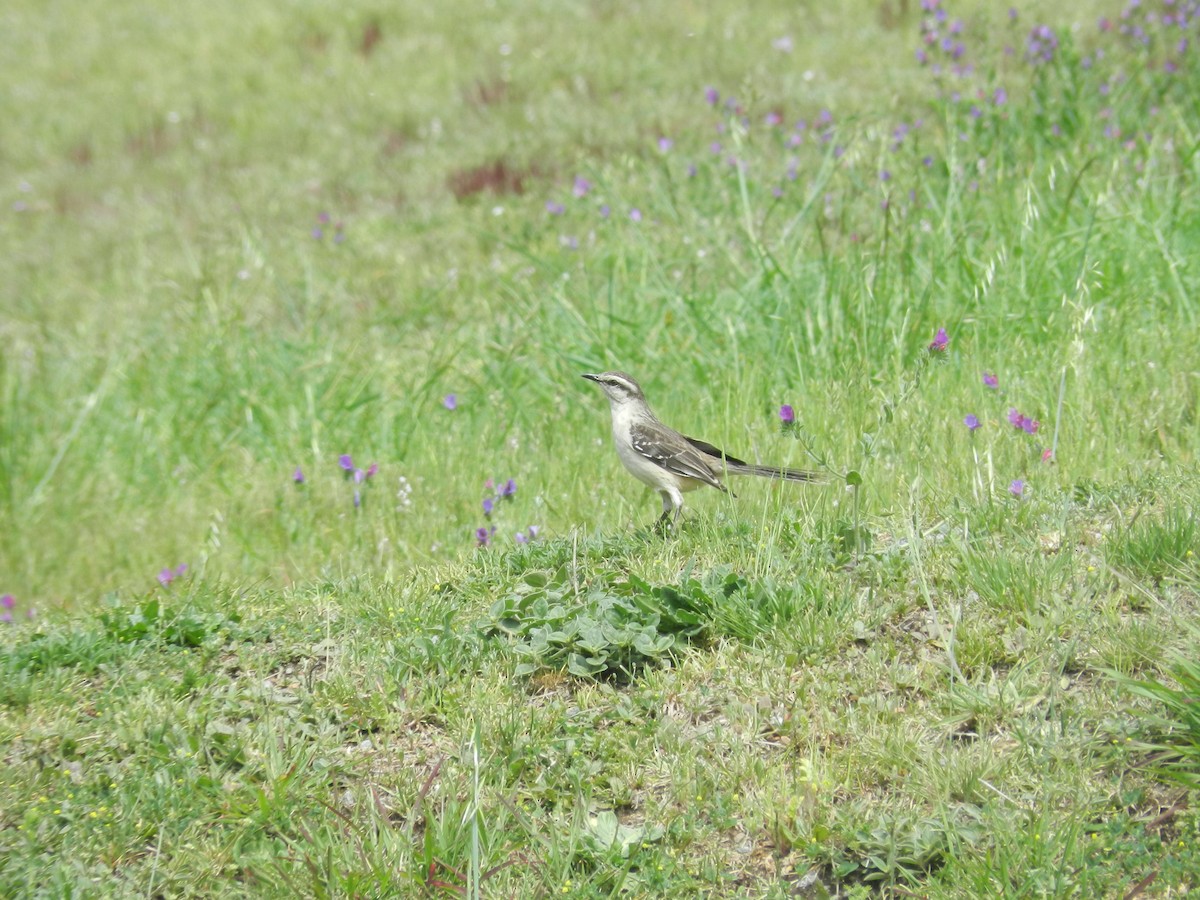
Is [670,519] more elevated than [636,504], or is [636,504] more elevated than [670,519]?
[670,519]

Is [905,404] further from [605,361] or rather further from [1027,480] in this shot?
[605,361]

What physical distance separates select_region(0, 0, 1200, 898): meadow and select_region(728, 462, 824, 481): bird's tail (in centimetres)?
7

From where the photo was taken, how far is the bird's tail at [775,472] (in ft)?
18.6

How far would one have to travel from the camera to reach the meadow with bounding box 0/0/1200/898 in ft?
12.6

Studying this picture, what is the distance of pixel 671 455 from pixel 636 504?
51 centimetres

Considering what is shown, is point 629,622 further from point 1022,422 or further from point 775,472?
point 1022,422

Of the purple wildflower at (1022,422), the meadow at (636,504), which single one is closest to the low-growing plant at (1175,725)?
the meadow at (636,504)

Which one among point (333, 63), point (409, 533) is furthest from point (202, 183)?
point (409, 533)

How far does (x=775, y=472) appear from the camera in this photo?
229 inches

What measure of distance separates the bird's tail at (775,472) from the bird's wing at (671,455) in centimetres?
14

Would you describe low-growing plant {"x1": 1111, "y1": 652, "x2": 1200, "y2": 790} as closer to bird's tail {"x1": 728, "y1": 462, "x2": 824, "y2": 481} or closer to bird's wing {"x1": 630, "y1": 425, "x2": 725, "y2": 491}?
bird's tail {"x1": 728, "y1": 462, "x2": 824, "y2": 481}

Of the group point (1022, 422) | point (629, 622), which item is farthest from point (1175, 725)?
point (1022, 422)

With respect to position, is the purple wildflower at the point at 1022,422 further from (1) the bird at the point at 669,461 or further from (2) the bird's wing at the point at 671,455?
(2) the bird's wing at the point at 671,455

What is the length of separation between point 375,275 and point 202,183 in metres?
4.77
